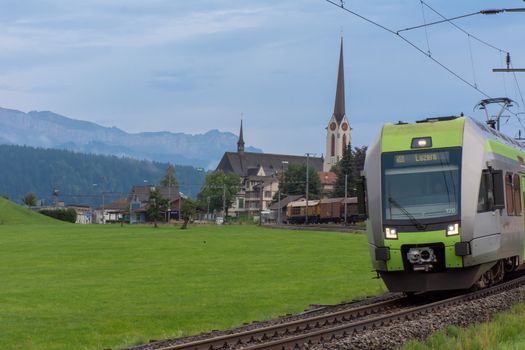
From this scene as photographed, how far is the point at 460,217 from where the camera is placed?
17.4 m

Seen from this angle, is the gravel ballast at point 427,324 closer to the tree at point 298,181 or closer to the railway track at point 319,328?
the railway track at point 319,328

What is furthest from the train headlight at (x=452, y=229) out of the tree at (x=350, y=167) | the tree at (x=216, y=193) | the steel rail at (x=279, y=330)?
the tree at (x=216, y=193)

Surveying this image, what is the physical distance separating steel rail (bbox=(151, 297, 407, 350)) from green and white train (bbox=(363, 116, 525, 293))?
40.4 inches

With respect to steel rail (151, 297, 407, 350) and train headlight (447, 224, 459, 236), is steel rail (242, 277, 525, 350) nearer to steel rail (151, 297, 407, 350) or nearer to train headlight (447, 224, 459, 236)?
steel rail (151, 297, 407, 350)

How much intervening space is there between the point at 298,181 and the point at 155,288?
153944 millimetres

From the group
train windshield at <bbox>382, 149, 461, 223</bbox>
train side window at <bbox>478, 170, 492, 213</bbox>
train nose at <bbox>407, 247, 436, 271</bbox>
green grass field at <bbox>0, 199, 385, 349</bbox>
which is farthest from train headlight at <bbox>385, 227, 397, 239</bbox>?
green grass field at <bbox>0, 199, 385, 349</bbox>

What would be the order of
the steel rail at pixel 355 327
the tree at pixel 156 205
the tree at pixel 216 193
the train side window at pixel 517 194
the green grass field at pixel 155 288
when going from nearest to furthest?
the steel rail at pixel 355 327 < the green grass field at pixel 155 288 < the train side window at pixel 517 194 < the tree at pixel 156 205 < the tree at pixel 216 193

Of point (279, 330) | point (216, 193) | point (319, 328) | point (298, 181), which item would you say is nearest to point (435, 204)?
point (319, 328)

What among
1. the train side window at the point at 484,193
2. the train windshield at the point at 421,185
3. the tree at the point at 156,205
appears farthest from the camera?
the tree at the point at 156,205

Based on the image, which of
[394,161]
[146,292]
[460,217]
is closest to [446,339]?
[460,217]

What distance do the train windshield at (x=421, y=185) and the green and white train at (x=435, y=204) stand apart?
2 centimetres

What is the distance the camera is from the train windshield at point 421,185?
58.2 ft

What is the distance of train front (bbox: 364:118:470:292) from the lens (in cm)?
1744

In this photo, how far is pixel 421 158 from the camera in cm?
1848
